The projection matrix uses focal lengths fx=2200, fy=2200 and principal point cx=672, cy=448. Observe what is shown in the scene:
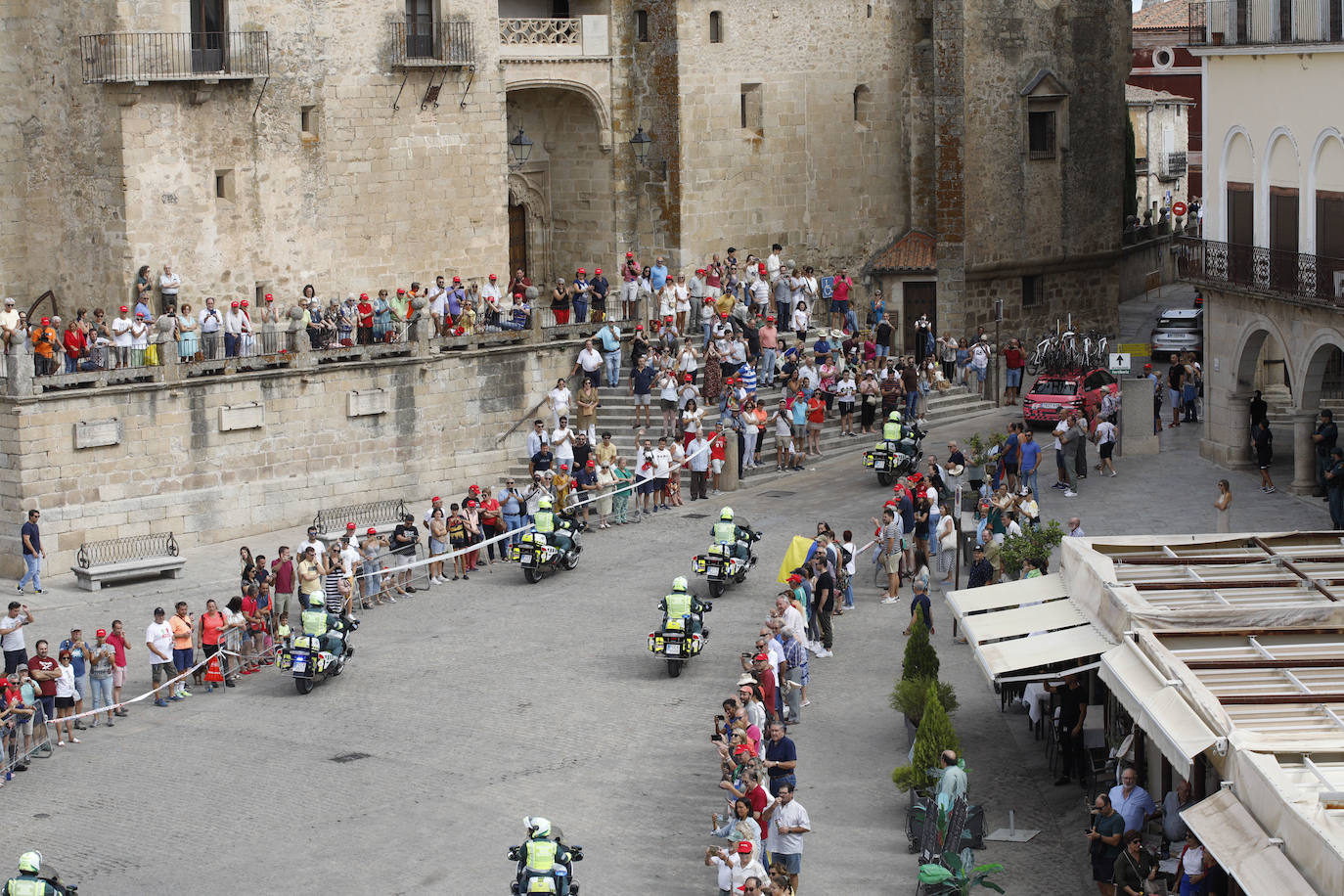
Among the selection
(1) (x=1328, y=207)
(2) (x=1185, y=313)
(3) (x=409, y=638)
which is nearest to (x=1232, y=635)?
(3) (x=409, y=638)

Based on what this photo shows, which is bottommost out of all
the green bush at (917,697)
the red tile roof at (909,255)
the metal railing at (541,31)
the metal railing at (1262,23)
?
the green bush at (917,697)

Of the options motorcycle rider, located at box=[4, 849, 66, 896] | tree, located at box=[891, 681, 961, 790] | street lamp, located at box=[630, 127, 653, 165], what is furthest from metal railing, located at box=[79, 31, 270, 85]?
motorcycle rider, located at box=[4, 849, 66, 896]

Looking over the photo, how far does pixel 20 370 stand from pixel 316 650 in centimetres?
997

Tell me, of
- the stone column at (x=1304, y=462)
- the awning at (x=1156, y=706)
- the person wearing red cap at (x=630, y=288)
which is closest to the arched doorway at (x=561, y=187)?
the person wearing red cap at (x=630, y=288)

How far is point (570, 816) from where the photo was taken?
2414 cm

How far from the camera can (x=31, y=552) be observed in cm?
3519

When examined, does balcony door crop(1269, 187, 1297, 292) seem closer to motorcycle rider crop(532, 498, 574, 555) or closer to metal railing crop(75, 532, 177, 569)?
motorcycle rider crop(532, 498, 574, 555)

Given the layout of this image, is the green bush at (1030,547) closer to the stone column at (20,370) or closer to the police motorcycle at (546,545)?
the police motorcycle at (546,545)

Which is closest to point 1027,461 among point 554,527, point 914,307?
point 554,527

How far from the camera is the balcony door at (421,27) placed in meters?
43.7

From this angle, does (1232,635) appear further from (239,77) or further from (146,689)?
(239,77)

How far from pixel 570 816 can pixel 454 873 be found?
192 centimetres

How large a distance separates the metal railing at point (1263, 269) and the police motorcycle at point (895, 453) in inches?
240

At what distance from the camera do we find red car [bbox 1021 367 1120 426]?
141ft
